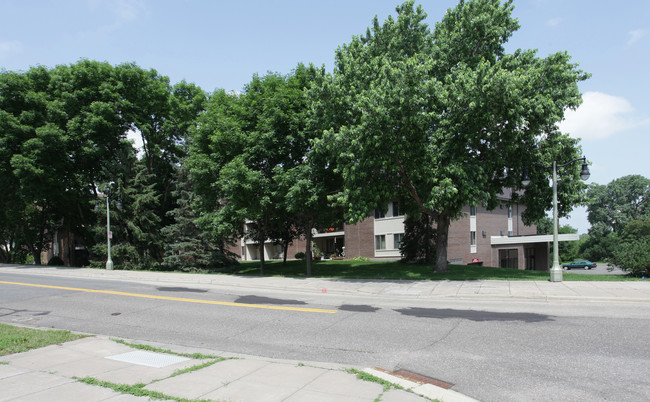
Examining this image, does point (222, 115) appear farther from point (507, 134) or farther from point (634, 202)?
point (634, 202)

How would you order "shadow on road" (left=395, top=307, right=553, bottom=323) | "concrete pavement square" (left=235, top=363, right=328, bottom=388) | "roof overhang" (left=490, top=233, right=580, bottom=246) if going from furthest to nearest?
1. "roof overhang" (left=490, top=233, right=580, bottom=246)
2. "shadow on road" (left=395, top=307, right=553, bottom=323)
3. "concrete pavement square" (left=235, top=363, right=328, bottom=388)

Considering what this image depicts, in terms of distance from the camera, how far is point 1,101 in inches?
1221

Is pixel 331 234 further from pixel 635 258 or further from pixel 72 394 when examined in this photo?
pixel 72 394

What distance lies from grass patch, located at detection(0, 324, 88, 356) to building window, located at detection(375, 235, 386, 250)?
3566 cm

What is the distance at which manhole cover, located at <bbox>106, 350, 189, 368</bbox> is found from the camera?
6227 millimetres

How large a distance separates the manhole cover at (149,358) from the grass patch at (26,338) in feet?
5.57

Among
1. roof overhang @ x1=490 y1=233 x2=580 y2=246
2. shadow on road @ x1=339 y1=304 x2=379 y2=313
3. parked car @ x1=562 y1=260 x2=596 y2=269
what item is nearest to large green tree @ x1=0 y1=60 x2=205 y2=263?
shadow on road @ x1=339 y1=304 x2=379 y2=313

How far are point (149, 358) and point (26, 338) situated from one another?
290cm

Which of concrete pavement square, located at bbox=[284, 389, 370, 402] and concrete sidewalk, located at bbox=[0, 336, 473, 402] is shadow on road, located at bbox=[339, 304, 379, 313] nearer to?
concrete sidewalk, located at bbox=[0, 336, 473, 402]

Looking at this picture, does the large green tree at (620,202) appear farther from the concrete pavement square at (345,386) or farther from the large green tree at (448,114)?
the concrete pavement square at (345,386)

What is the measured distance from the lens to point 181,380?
17.6 feet

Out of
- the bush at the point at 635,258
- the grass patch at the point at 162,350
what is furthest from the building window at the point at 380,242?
the grass patch at the point at 162,350

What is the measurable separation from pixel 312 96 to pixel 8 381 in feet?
55.5

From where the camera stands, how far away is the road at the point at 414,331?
5.73 meters
